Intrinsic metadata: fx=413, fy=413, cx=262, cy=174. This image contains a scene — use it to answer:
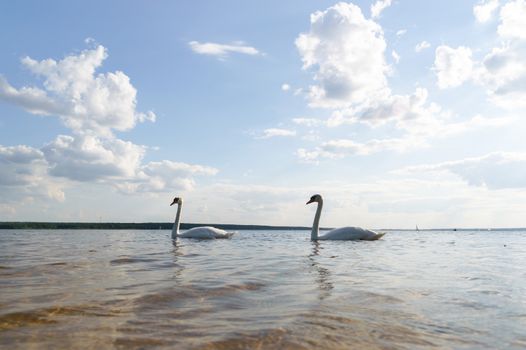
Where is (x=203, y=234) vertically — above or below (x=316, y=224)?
below

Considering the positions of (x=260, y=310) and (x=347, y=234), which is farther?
(x=347, y=234)

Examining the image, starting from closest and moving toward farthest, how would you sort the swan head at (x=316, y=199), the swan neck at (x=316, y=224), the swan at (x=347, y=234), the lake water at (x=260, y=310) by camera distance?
the lake water at (x=260, y=310) < the swan at (x=347, y=234) < the swan neck at (x=316, y=224) < the swan head at (x=316, y=199)

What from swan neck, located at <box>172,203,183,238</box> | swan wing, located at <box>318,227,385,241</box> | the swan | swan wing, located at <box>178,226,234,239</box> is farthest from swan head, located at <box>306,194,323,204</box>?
swan neck, located at <box>172,203,183,238</box>

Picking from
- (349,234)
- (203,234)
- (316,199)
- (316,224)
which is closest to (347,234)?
(349,234)

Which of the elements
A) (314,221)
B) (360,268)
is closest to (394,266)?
(360,268)

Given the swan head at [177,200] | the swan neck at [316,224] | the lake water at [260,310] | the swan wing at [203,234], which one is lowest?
the lake water at [260,310]

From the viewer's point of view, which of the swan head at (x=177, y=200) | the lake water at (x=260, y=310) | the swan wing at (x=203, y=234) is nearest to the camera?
the lake water at (x=260, y=310)

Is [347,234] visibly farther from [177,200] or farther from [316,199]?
[177,200]

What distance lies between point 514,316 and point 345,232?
2227 centimetres

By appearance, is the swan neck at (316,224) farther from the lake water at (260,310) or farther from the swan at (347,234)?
the lake water at (260,310)

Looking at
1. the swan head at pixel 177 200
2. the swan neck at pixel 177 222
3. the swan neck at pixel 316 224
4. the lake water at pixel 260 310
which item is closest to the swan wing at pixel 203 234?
the swan neck at pixel 177 222

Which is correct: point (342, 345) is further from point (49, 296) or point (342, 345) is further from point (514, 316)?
point (49, 296)

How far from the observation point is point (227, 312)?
545cm

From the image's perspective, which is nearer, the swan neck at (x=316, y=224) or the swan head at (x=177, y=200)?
the swan neck at (x=316, y=224)
